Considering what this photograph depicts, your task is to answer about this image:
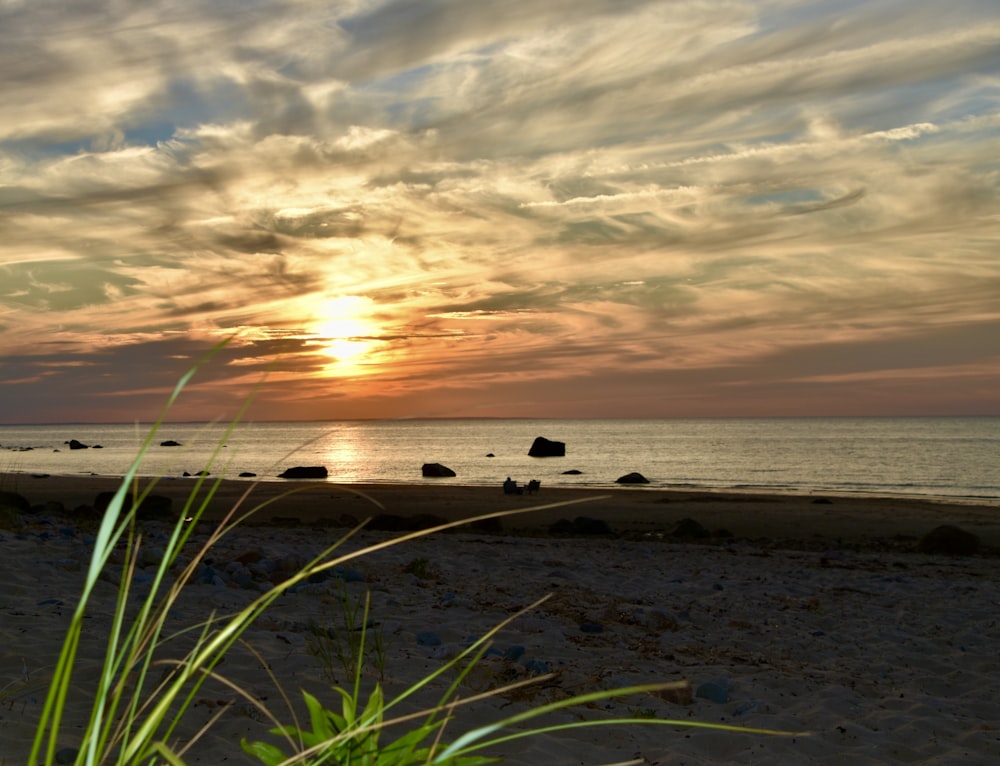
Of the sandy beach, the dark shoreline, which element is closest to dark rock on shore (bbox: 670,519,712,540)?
the dark shoreline

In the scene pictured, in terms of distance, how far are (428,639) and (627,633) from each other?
1.97m

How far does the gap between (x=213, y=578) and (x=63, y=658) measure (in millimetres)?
7573

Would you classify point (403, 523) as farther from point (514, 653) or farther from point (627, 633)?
point (514, 653)

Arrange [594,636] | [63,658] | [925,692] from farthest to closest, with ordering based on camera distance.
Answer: [594,636] → [925,692] → [63,658]

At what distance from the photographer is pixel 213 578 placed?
28.0ft

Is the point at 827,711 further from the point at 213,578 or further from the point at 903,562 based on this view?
the point at 903,562

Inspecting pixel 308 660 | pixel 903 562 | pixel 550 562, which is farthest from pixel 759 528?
pixel 308 660

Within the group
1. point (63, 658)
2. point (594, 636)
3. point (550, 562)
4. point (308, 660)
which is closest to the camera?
point (63, 658)

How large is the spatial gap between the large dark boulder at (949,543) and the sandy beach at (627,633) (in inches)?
13.9

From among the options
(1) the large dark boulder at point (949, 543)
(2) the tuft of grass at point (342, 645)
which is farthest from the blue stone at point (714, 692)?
(1) the large dark boulder at point (949, 543)

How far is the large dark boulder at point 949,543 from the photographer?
15461mm

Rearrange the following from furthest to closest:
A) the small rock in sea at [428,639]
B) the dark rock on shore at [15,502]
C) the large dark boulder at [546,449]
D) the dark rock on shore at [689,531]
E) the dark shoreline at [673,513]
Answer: the large dark boulder at [546,449], the dark shoreline at [673,513], the dark rock on shore at [689,531], the dark rock on shore at [15,502], the small rock in sea at [428,639]

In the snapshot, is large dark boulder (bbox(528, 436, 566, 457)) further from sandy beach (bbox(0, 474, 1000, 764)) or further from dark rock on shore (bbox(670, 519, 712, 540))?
sandy beach (bbox(0, 474, 1000, 764))

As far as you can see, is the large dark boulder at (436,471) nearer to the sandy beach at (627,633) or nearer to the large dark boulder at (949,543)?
the sandy beach at (627,633)
